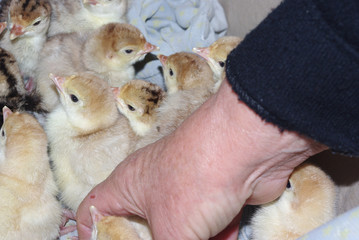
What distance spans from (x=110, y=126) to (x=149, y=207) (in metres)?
0.78

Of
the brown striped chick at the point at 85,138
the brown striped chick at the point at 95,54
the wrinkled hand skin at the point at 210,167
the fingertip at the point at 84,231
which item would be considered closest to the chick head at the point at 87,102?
the brown striped chick at the point at 85,138

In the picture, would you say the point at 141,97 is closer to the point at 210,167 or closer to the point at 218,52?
the point at 218,52

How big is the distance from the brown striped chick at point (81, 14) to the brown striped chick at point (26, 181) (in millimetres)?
847

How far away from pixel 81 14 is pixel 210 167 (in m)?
1.83

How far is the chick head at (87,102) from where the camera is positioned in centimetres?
221

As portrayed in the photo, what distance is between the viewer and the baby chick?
2.38 metres

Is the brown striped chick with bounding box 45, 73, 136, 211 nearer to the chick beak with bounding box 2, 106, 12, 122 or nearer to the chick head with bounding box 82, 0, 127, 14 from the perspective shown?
the chick beak with bounding box 2, 106, 12, 122

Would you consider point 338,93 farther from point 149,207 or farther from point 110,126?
point 110,126

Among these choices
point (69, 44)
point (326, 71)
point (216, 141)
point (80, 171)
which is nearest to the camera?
point (326, 71)

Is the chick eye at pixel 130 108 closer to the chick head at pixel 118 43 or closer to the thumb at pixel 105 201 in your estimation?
the chick head at pixel 118 43

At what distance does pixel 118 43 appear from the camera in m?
2.51

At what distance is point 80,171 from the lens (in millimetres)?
2174

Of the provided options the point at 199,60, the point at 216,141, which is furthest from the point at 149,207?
the point at 199,60

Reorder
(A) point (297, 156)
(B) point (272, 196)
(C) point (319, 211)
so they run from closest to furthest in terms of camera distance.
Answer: (A) point (297, 156) < (B) point (272, 196) < (C) point (319, 211)
